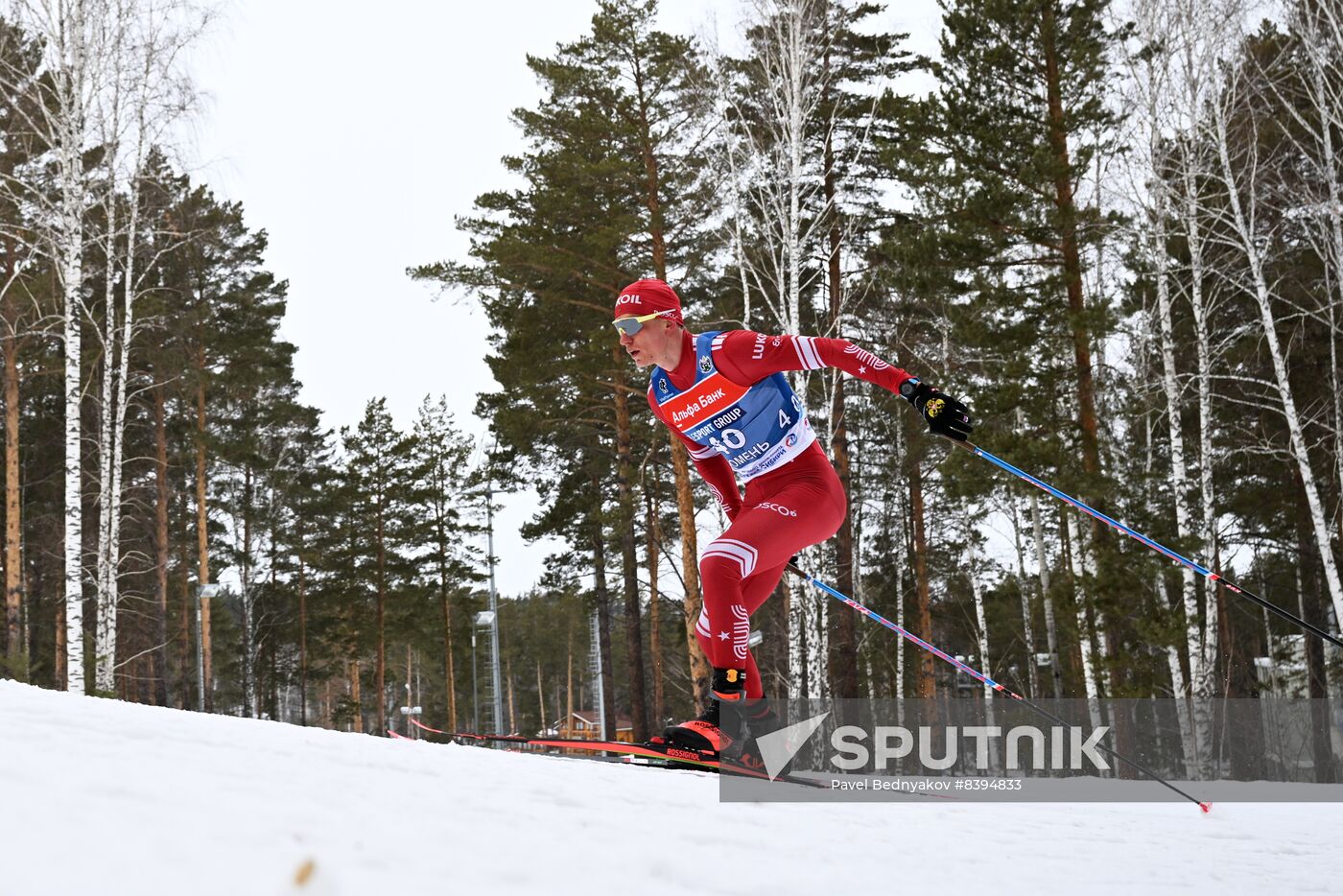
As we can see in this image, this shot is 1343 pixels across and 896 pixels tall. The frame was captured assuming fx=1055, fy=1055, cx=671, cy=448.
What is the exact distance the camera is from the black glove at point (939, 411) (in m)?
4.24

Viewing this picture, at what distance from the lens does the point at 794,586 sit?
13664mm

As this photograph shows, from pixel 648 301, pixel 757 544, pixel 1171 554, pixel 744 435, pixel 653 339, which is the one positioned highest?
pixel 648 301

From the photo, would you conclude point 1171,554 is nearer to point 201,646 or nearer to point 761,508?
point 761,508

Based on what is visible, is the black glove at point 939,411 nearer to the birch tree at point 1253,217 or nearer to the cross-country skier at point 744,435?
Result: the cross-country skier at point 744,435

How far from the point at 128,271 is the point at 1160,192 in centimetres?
1499

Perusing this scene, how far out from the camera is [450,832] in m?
2.07

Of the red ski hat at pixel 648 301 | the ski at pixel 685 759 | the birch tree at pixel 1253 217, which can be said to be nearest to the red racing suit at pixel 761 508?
the red ski hat at pixel 648 301

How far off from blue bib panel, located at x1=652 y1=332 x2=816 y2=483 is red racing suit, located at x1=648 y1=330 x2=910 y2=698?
0.04 meters

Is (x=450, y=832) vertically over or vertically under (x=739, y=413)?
under

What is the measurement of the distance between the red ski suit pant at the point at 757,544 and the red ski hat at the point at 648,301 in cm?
85

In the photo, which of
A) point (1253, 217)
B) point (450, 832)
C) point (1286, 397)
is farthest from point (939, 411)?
point (1253, 217)

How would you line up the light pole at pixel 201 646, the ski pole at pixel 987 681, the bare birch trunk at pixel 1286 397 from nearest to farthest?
the ski pole at pixel 987 681
the bare birch trunk at pixel 1286 397
the light pole at pixel 201 646

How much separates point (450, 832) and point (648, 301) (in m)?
2.88

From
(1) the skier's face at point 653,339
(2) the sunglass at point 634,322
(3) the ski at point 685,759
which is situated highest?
(2) the sunglass at point 634,322
